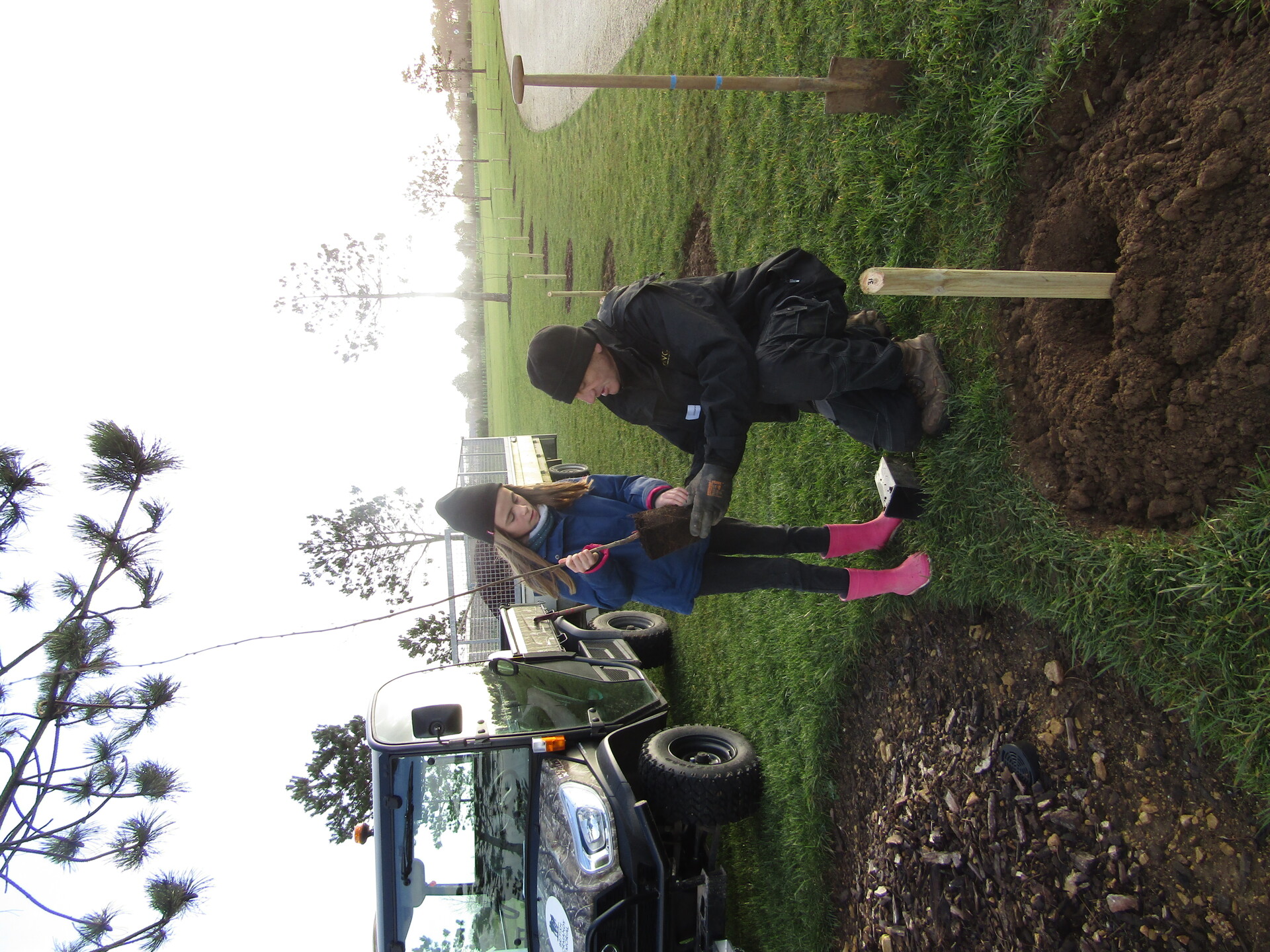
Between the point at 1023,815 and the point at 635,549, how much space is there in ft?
6.11

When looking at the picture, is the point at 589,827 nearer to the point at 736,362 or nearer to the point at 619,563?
the point at 619,563

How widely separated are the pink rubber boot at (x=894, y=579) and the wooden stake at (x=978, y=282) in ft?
4.63

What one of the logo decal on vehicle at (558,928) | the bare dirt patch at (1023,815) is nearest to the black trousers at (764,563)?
the bare dirt patch at (1023,815)

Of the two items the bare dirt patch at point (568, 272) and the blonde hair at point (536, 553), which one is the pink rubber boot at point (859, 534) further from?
the bare dirt patch at point (568, 272)

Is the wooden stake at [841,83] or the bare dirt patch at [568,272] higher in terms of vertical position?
the bare dirt patch at [568,272]

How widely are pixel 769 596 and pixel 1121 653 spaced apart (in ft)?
8.86

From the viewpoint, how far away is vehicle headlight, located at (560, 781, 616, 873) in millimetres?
3662

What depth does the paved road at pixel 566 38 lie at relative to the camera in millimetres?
8180

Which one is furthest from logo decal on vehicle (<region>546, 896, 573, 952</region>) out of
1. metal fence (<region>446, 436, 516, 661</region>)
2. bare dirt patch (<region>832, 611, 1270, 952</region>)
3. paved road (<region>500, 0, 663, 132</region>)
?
paved road (<region>500, 0, 663, 132</region>)

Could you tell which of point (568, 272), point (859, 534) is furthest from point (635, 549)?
point (568, 272)

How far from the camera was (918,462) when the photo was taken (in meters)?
3.37

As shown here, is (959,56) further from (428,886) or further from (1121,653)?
(428,886)

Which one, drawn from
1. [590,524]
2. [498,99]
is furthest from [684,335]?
[498,99]

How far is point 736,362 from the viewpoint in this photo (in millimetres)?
2832
